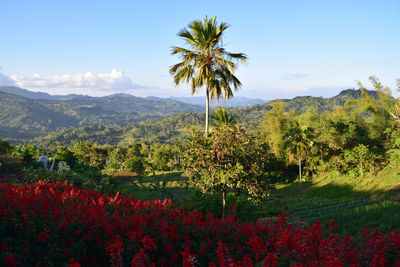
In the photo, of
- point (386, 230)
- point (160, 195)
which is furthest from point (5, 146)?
point (386, 230)

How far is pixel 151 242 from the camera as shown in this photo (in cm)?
352

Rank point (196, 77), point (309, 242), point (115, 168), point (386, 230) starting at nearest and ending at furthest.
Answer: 1. point (309, 242)
2. point (386, 230)
3. point (196, 77)
4. point (115, 168)

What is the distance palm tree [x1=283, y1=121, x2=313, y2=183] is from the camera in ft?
103

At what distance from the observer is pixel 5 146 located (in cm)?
2072

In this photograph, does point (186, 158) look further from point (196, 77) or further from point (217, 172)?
point (196, 77)

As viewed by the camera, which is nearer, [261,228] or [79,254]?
[79,254]

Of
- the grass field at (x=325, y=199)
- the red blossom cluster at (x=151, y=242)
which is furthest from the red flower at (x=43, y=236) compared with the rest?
the grass field at (x=325, y=199)

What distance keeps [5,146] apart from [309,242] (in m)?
23.6

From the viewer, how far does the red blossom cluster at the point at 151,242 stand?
3.49m

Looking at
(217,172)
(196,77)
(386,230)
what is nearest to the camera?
(386,230)

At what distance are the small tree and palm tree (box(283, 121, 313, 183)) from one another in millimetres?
23966

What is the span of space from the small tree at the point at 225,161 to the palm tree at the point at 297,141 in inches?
944

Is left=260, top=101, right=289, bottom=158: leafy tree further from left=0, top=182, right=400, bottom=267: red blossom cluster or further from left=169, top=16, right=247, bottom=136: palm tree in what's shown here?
left=0, top=182, right=400, bottom=267: red blossom cluster

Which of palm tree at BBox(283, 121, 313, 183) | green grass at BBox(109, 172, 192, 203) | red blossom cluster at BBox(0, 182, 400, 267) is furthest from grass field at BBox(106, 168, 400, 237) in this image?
palm tree at BBox(283, 121, 313, 183)
